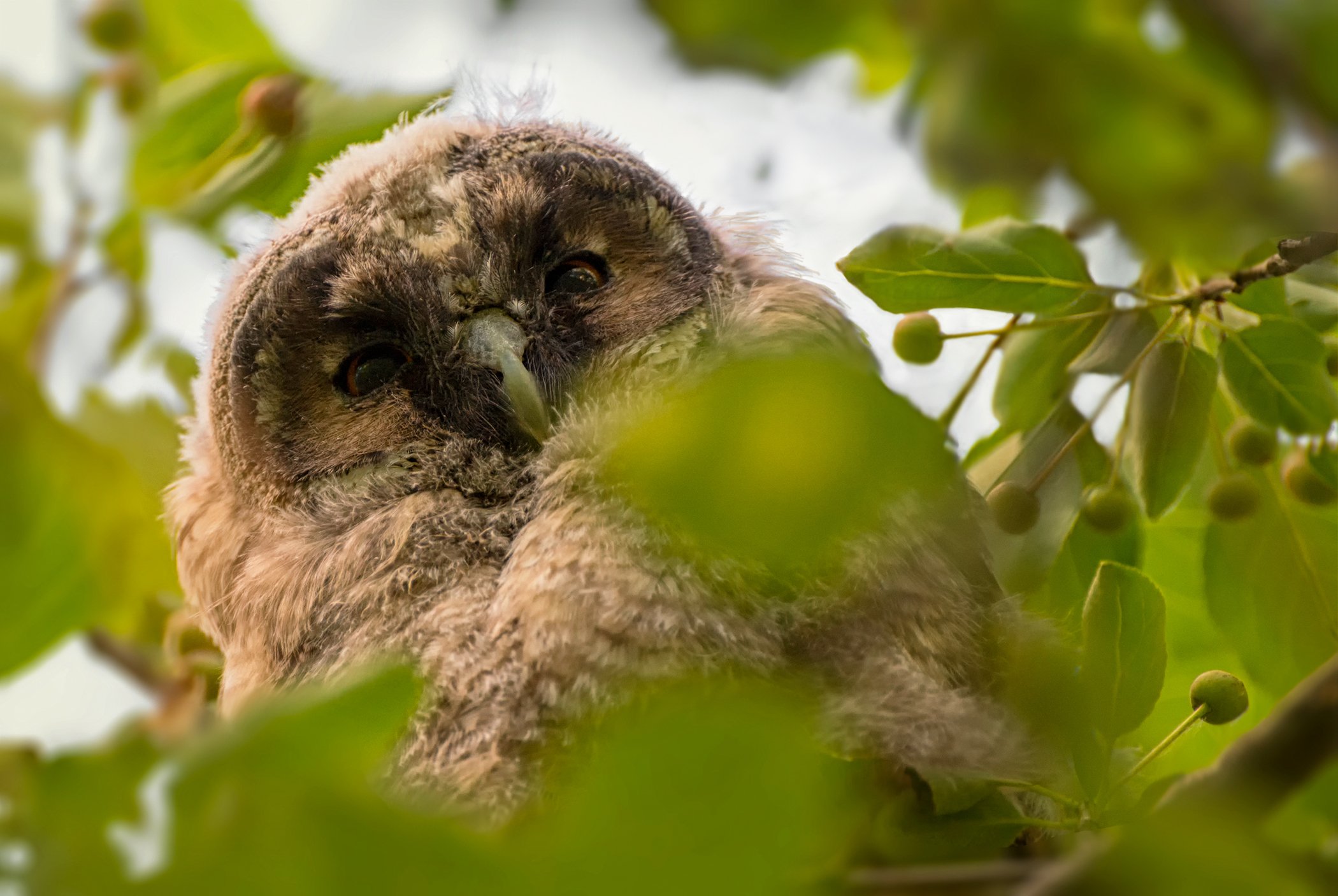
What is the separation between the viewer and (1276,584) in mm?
1951

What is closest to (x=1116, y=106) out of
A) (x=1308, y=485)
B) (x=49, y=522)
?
(x=49, y=522)

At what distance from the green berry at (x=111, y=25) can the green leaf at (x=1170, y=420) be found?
5.46 ft

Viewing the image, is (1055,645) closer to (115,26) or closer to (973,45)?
(973,45)

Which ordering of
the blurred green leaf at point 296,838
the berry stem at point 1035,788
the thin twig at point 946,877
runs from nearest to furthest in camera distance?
the blurred green leaf at point 296,838 < the thin twig at point 946,877 < the berry stem at point 1035,788

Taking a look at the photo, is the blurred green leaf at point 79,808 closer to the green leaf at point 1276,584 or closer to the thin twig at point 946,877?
the thin twig at point 946,877

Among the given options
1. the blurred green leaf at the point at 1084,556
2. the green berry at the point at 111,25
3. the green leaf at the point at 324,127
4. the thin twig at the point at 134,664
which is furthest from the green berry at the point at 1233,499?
the thin twig at the point at 134,664

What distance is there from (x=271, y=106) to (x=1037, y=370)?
1.28 m

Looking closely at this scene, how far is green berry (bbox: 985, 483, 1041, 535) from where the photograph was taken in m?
1.96

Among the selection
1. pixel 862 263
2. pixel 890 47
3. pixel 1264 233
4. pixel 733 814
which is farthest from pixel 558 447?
pixel 733 814

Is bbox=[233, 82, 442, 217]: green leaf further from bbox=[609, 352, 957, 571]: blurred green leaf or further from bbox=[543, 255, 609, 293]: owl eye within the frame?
bbox=[609, 352, 957, 571]: blurred green leaf

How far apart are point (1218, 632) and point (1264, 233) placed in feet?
3.75

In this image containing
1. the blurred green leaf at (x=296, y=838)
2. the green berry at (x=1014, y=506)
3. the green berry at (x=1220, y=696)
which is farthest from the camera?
the green berry at (x=1014, y=506)

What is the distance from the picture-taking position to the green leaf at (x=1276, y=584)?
1900 mm

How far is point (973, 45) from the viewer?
107cm
